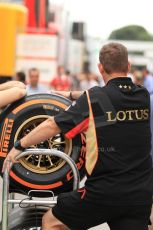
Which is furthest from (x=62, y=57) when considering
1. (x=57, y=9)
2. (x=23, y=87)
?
(x=23, y=87)

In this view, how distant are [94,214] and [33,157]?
70 cm

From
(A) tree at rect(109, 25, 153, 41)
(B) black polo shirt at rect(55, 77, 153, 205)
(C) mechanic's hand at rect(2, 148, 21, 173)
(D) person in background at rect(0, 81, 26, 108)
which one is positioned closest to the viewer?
(B) black polo shirt at rect(55, 77, 153, 205)

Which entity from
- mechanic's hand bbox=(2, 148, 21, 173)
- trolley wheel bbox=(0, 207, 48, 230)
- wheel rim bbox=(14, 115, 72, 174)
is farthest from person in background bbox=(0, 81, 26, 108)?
trolley wheel bbox=(0, 207, 48, 230)

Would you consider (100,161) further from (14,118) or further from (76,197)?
(14,118)

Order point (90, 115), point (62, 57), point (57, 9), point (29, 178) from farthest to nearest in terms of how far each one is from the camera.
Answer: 1. point (57, 9)
2. point (62, 57)
3. point (29, 178)
4. point (90, 115)

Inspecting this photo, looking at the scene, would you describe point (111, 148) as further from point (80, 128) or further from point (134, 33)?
point (134, 33)

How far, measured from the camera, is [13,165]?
13.8ft

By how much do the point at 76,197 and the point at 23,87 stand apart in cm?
87

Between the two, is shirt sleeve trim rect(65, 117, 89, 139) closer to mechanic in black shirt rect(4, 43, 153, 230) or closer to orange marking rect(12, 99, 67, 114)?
mechanic in black shirt rect(4, 43, 153, 230)

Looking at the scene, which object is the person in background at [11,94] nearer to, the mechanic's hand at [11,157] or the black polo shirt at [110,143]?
the mechanic's hand at [11,157]

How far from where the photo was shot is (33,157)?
429 centimetres

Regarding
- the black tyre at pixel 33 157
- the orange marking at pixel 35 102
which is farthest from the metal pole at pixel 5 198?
the orange marking at pixel 35 102

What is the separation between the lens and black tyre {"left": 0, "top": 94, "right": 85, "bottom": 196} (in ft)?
13.8

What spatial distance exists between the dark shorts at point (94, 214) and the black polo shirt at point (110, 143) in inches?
1.7
